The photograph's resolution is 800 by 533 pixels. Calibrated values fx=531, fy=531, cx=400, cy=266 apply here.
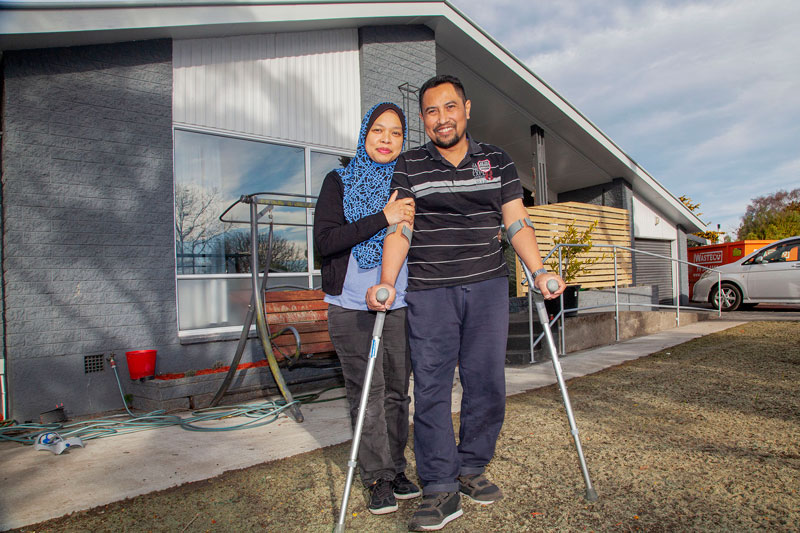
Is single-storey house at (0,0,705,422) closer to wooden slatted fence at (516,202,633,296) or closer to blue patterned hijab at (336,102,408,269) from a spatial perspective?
blue patterned hijab at (336,102,408,269)

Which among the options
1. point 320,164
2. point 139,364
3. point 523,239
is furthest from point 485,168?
point 320,164

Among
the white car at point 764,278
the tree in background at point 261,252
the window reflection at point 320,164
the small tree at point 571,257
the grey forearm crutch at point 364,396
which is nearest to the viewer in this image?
the grey forearm crutch at point 364,396

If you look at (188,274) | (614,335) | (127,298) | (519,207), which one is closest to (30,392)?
(127,298)

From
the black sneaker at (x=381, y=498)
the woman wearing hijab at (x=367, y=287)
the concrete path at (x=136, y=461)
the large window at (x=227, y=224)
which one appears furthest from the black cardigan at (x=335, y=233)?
the large window at (x=227, y=224)

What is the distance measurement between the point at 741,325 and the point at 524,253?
817 centimetres

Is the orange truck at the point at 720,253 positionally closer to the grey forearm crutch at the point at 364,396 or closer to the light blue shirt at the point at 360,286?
the light blue shirt at the point at 360,286

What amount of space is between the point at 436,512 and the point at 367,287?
103 cm

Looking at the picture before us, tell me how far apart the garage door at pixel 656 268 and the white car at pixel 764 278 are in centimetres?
108

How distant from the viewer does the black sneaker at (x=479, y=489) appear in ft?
7.80

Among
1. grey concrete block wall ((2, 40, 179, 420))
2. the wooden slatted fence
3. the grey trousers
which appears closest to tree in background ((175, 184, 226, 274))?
grey concrete block wall ((2, 40, 179, 420))

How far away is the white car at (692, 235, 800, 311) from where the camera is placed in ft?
36.8

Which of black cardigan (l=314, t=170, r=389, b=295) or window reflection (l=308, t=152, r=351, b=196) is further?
window reflection (l=308, t=152, r=351, b=196)

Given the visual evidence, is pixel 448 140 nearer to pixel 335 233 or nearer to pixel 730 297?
pixel 335 233

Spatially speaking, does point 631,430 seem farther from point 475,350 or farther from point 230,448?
point 230,448
